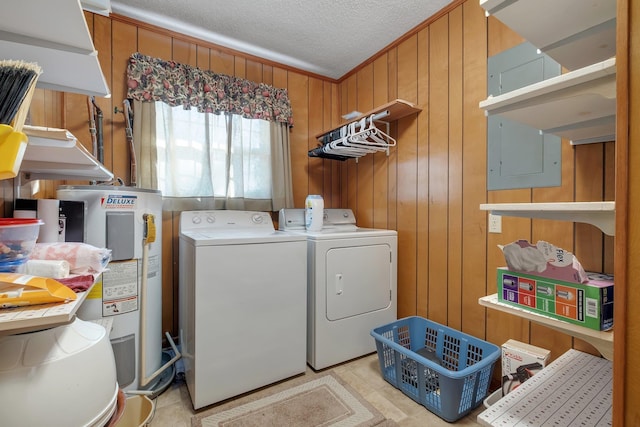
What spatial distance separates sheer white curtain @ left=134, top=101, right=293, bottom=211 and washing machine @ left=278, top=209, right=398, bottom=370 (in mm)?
757

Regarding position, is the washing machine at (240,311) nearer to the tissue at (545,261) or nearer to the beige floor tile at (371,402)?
the beige floor tile at (371,402)

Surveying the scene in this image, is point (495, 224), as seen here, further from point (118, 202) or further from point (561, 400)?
point (118, 202)

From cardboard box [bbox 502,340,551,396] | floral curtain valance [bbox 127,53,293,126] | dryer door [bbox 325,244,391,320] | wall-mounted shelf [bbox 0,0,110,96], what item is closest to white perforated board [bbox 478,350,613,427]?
cardboard box [bbox 502,340,551,396]

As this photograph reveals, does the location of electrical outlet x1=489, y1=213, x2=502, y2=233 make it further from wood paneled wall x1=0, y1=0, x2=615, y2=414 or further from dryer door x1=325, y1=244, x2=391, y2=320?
dryer door x1=325, y1=244, x2=391, y2=320

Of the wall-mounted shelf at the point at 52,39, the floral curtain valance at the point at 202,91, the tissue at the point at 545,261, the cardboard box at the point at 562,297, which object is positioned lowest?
the cardboard box at the point at 562,297

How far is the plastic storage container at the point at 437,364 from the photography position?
1.48 meters

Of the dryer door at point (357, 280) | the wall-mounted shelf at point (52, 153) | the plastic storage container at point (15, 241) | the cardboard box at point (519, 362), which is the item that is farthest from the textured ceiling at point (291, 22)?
the cardboard box at point (519, 362)

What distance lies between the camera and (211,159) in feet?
7.68

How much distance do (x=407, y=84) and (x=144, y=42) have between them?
6.52ft

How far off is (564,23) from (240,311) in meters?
1.85

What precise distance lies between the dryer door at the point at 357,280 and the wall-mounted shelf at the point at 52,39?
4.99 feet

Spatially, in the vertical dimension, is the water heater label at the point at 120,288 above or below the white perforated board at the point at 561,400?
above

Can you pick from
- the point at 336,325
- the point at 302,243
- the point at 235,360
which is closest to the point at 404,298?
the point at 336,325

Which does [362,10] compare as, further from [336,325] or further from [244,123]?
[336,325]
